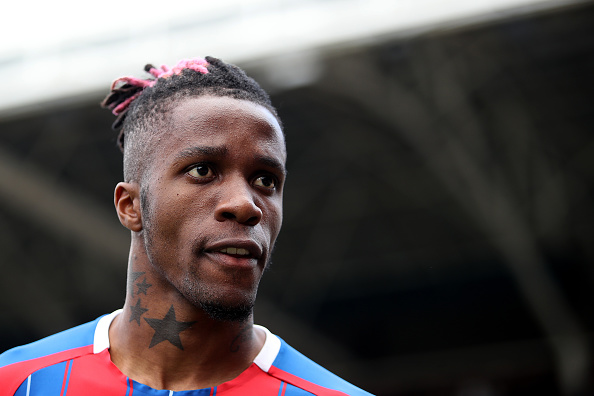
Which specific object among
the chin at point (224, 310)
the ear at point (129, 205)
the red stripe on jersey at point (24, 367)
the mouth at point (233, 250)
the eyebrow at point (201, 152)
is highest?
the eyebrow at point (201, 152)

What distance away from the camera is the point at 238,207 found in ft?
7.77

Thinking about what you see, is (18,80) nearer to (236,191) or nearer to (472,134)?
(472,134)

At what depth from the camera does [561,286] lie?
48.9 feet

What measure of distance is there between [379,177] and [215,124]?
39.2 ft

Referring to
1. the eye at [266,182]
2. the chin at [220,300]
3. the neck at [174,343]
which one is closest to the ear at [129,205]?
the neck at [174,343]

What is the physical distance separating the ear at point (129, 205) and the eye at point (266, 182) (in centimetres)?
51

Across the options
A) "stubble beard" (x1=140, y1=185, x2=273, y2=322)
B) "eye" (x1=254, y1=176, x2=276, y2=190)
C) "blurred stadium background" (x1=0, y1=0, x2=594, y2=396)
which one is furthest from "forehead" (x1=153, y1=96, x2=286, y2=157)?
"blurred stadium background" (x1=0, y1=0, x2=594, y2=396)

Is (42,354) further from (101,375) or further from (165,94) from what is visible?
(165,94)

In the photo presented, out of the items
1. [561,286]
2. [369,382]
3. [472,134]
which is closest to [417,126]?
[472,134]

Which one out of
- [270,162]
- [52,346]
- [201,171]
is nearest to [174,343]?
[52,346]

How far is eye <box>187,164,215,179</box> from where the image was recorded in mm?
2469

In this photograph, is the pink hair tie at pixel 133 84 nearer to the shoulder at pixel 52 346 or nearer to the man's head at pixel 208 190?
the man's head at pixel 208 190

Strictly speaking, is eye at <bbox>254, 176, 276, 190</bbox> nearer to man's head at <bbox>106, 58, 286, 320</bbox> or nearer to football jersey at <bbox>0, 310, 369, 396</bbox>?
man's head at <bbox>106, 58, 286, 320</bbox>

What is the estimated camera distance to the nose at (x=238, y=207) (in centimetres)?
237
